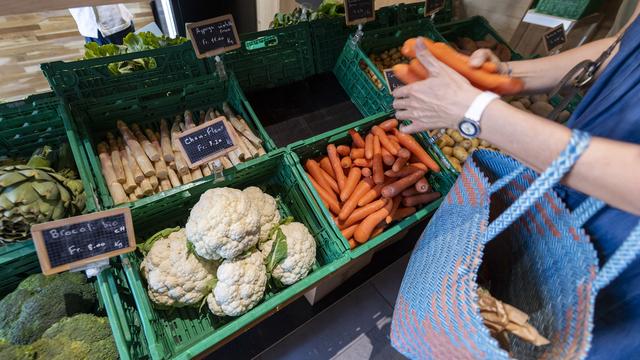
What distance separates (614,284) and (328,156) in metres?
1.18

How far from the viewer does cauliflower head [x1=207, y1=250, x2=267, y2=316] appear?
1048 millimetres

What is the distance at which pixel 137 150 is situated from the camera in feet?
4.31

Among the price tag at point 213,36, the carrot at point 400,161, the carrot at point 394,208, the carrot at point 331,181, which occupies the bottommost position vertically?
the carrot at point 394,208

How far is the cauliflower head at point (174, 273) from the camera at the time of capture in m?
1.05

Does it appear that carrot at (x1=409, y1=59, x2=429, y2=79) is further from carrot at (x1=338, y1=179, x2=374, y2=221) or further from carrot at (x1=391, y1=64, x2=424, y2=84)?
carrot at (x1=338, y1=179, x2=374, y2=221)

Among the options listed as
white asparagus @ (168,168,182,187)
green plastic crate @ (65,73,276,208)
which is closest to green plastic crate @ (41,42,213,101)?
green plastic crate @ (65,73,276,208)

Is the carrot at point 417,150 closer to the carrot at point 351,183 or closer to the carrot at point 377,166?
the carrot at point 377,166

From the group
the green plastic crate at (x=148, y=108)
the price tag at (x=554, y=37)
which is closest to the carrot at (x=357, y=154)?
the green plastic crate at (x=148, y=108)

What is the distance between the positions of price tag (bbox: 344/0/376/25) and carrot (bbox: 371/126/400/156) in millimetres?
610

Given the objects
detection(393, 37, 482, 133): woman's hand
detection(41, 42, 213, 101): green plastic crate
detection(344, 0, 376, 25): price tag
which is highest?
detection(344, 0, 376, 25): price tag

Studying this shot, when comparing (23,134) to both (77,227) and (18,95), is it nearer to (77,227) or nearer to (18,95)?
(77,227)

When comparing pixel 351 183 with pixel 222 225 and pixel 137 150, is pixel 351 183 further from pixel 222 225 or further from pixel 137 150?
pixel 137 150

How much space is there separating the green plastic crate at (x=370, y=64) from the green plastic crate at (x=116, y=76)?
2.73 feet

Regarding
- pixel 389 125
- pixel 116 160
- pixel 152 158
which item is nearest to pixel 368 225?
pixel 389 125
